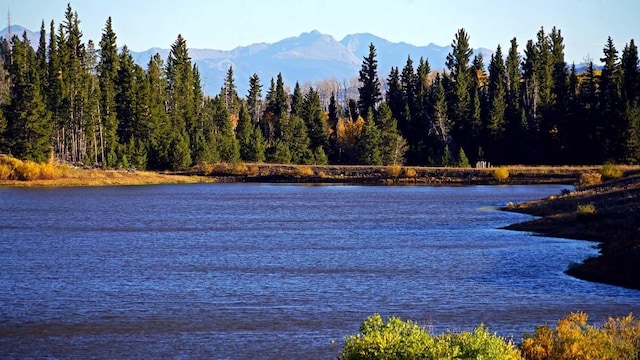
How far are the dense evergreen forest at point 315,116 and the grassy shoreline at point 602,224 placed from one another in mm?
53832

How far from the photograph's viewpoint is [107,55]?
427ft

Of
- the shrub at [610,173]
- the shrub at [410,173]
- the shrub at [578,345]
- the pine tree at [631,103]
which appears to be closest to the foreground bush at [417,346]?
the shrub at [578,345]

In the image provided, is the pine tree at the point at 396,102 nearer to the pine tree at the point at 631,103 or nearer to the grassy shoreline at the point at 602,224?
the pine tree at the point at 631,103

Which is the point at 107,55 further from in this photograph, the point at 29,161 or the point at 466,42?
the point at 466,42

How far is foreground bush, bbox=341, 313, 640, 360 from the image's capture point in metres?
13.4

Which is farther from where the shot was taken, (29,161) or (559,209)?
(29,161)

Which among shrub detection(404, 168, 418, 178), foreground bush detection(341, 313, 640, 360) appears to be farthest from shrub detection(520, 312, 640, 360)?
shrub detection(404, 168, 418, 178)

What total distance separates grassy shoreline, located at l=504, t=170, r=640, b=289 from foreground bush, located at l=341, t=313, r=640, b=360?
14482 mm

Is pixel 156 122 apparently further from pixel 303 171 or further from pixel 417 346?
pixel 417 346

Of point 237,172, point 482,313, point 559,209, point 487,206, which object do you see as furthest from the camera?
point 237,172

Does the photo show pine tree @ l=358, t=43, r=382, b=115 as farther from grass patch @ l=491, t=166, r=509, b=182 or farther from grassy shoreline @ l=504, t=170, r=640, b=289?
grassy shoreline @ l=504, t=170, r=640, b=289

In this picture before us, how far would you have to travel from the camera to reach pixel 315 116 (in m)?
140

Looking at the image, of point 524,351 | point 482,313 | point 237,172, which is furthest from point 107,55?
point 524,351

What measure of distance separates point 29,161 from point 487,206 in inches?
2365
